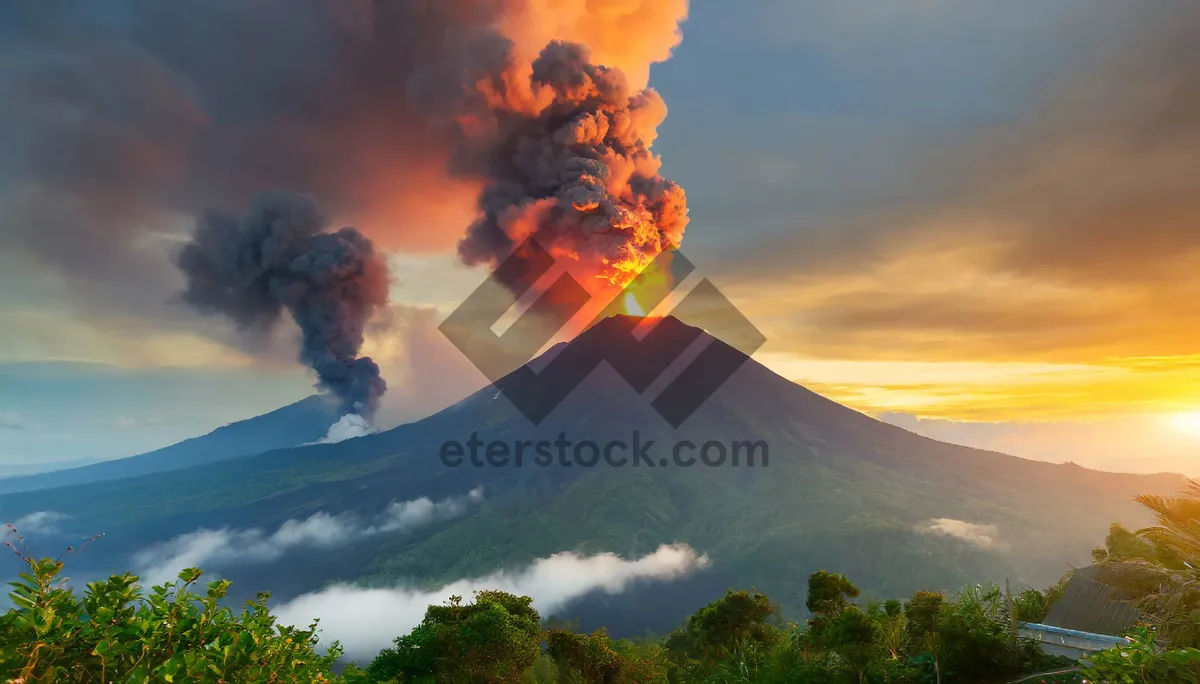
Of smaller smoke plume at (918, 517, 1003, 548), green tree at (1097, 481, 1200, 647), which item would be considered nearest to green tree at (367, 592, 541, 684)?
green tree at (1097, 481, 1200, 647)

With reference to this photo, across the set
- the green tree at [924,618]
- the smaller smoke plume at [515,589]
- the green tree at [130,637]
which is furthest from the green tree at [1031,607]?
the smaller smoke plume at [515,589]

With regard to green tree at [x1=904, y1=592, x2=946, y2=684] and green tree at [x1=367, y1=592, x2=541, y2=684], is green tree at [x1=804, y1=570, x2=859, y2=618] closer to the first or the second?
green tree at [x1=904, y1=592, x2=946, y2=684]

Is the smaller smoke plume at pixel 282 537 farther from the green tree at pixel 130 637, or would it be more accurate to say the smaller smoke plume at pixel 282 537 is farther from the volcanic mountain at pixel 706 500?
the green tree at pixel 130 637

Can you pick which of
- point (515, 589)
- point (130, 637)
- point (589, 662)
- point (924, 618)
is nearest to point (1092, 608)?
point (924, 618)

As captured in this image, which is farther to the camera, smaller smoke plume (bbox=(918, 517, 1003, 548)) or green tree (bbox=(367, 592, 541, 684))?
smaller smoke plume (bbox=(918, 517, 1003, 548))

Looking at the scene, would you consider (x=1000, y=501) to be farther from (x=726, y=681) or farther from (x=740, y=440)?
(x=726, y=681)

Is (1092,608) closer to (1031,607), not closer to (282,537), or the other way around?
(1031,607)

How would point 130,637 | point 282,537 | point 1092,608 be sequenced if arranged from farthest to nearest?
point 282,537, point 1092,608, point 130,637
